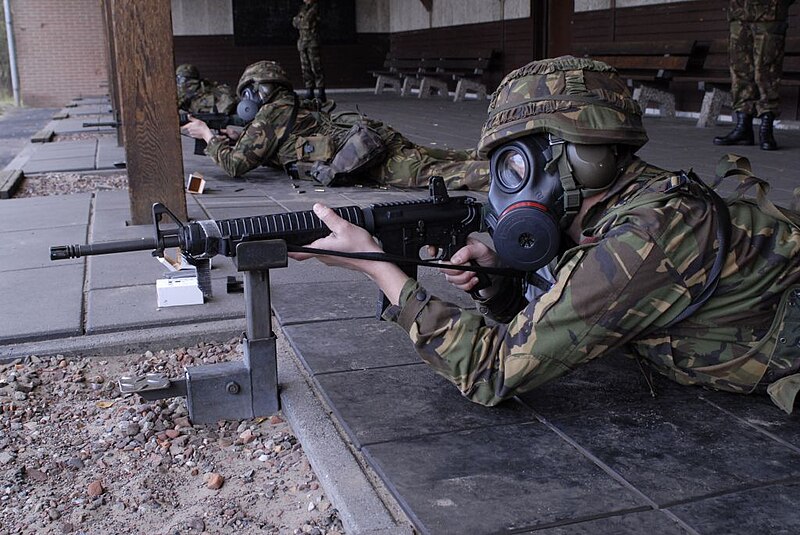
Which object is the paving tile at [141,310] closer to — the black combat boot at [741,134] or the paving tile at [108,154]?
the paving tile at [108,154]

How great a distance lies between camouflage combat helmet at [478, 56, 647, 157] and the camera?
211cm

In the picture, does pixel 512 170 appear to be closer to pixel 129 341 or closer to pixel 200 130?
pixel 129 341

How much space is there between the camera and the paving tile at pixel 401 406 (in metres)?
2.36

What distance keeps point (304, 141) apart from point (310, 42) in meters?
12.6

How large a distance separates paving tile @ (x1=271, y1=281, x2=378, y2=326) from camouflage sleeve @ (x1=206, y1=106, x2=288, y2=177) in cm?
317

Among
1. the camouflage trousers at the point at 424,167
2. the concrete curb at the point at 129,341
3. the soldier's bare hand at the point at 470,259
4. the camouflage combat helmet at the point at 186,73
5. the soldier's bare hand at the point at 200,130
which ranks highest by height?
the camouflage combat helmet at the point at 186,73

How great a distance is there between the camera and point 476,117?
13.2 meters

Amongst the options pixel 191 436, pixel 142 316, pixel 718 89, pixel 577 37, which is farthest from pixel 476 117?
pixel 191 436

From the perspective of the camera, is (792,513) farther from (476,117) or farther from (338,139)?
(476,117)

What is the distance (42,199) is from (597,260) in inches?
228

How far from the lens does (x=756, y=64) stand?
843cm

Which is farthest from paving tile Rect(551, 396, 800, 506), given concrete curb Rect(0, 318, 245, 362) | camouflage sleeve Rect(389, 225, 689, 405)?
concrete curb Rect(0, 318, 245, 362)

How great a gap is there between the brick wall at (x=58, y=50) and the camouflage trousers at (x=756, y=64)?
66.1 ft

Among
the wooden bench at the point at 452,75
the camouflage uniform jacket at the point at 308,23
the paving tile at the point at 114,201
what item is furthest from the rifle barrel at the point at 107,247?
the camouflage uniform jacket at the point at 308,23
